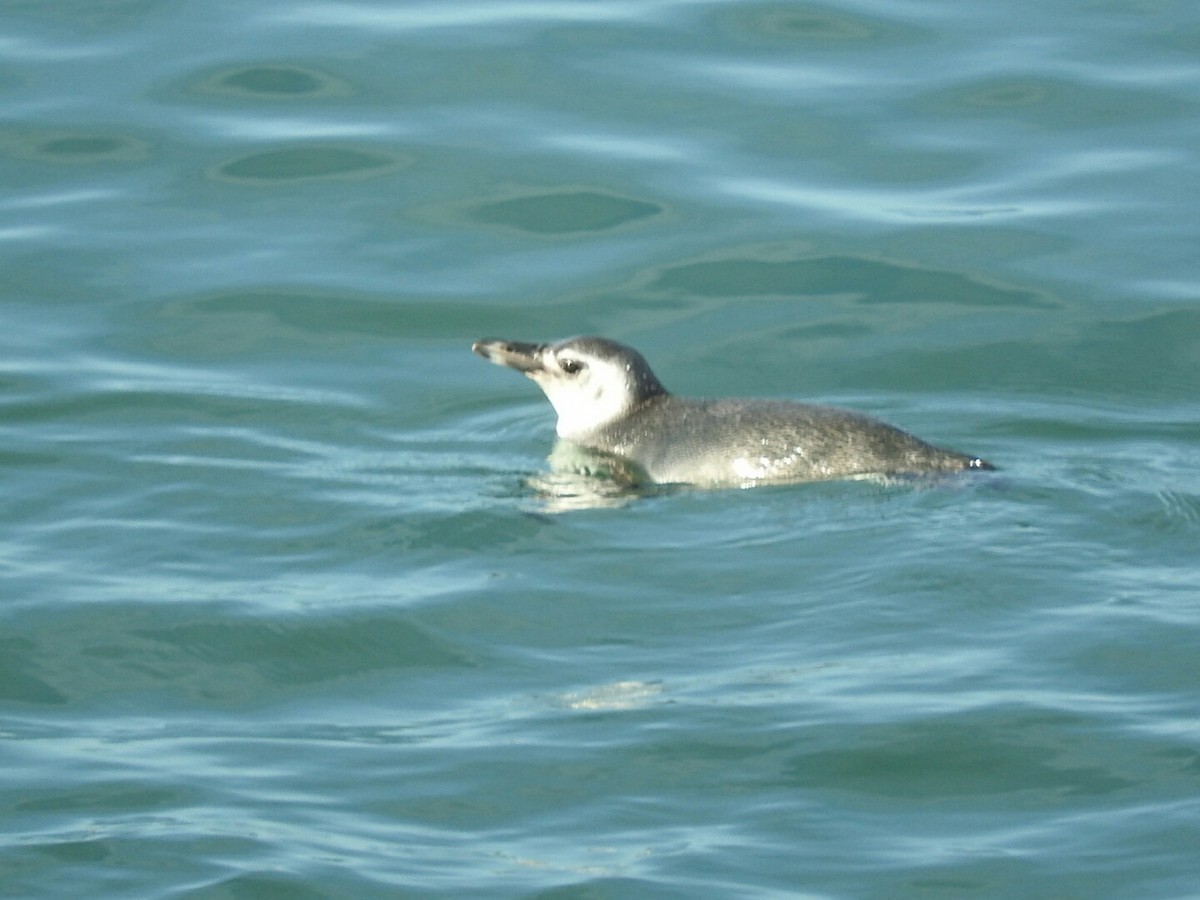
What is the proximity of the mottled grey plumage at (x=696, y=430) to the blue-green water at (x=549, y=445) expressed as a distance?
1.00ft

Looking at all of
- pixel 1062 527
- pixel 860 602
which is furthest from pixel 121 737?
pixel 1062 527

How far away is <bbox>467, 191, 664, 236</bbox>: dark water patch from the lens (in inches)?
628

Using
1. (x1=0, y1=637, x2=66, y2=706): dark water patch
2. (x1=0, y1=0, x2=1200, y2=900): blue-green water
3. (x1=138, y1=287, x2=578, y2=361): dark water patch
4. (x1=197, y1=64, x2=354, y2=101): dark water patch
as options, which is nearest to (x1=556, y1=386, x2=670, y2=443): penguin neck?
(x1=0, y1=0, x2=1200, y2=900): blue-green water

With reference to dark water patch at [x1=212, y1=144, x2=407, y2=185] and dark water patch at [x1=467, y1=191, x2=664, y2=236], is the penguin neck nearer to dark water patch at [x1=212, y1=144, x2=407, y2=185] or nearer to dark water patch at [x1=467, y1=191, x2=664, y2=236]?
dark water patch at [x1=467, y1=191, x2=664, y2=236]

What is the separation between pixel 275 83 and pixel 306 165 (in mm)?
1572

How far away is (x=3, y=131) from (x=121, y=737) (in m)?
9.42

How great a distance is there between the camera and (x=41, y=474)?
1187cm

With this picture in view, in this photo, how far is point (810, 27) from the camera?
62.0 ft

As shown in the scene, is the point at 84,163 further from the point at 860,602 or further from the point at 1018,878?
the point at 1018,878

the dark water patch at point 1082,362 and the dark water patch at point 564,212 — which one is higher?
the dark water patch at point 564,212

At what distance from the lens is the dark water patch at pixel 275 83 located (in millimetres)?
17984

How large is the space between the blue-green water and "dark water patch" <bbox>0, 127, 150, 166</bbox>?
1.7 inches

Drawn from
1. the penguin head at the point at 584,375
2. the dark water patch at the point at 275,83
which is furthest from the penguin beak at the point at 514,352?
the dark water patch at the point at 275,83

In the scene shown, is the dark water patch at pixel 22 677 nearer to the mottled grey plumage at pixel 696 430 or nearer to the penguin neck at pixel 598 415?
the mottled grey plumage at pixel 696 430
